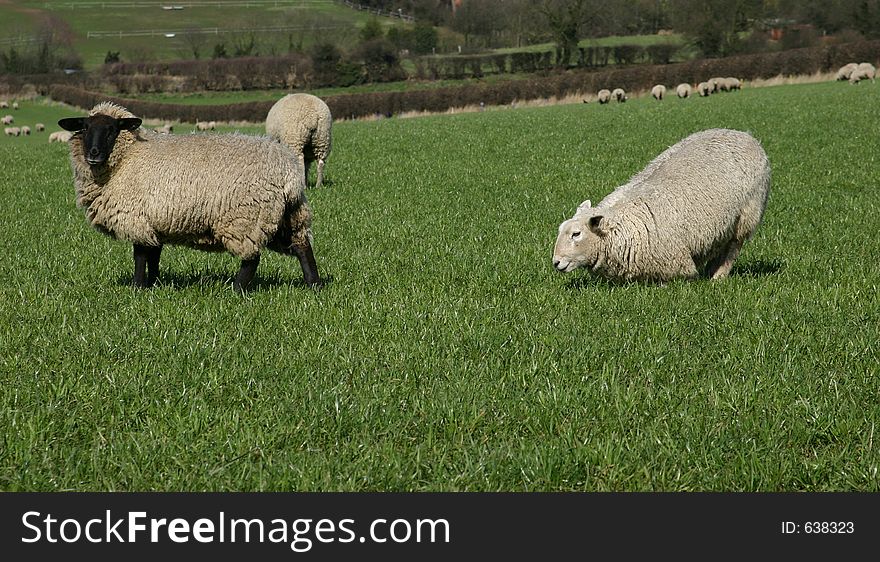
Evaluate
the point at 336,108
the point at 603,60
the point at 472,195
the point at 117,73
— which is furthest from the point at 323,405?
the point at 117,73

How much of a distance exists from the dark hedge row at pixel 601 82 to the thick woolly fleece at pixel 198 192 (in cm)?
3593

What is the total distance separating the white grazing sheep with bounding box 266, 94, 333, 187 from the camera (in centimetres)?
1647

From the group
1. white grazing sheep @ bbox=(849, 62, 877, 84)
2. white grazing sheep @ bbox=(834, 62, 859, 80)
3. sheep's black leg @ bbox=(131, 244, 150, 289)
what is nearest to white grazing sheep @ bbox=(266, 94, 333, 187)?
sheep's black leg @ bbox=(131, 244, 150, 289)

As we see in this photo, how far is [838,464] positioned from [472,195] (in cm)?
1157

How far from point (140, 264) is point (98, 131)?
3.97 ft

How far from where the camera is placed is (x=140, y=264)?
27.1ft

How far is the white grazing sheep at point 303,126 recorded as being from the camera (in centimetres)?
1647

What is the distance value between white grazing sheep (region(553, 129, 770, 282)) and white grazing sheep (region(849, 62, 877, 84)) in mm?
31576

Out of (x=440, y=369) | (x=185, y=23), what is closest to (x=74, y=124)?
(x=440, y=369)

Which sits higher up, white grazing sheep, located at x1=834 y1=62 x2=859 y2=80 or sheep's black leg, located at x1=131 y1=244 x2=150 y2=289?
white grazing sheep, located at x1=834 y1=62 x2=859 y2=80

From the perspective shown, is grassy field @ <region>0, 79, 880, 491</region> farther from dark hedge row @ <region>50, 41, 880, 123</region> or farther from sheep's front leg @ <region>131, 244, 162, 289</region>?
dark hedge row @ <region>50, 41, 880, 123</region>

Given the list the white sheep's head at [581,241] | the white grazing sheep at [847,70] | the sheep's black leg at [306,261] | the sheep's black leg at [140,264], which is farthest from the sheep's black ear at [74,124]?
the white grazing sheep at [847,70]

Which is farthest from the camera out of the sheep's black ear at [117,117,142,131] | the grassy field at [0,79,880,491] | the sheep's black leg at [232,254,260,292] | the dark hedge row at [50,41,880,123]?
the dark hedge row at [50,41,880,123]

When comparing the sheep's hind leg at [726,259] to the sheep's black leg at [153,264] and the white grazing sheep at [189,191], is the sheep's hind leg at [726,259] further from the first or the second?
the sheep's black leg at [153,264]
